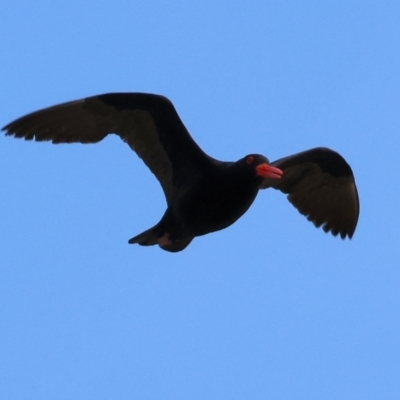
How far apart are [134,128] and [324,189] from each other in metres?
2.75

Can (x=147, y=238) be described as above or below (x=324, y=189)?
Answer: below

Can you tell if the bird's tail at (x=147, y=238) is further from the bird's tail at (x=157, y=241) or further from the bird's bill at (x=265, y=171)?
the bird's bill at (x=265, y=171)

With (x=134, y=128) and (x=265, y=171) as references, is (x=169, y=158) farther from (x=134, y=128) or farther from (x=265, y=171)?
(x=265, y=171)

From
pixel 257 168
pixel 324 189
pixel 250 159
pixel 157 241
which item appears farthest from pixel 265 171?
pixel 324 189

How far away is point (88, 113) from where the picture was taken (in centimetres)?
1233

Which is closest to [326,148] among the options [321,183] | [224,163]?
[321,183]

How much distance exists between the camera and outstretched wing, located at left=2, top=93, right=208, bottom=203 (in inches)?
477

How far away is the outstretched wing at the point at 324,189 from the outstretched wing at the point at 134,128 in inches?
60.0

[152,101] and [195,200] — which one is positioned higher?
[152,101]

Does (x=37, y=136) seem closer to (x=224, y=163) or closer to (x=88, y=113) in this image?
(x=88, y=113)

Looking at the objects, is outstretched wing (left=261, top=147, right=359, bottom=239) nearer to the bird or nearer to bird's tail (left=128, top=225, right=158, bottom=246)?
the bird

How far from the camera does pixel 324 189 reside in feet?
45.8

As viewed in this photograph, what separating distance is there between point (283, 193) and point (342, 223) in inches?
34.4

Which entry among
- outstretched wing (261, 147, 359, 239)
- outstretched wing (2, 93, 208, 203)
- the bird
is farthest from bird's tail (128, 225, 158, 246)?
outstretched wing (261, 147, 359, 239)
